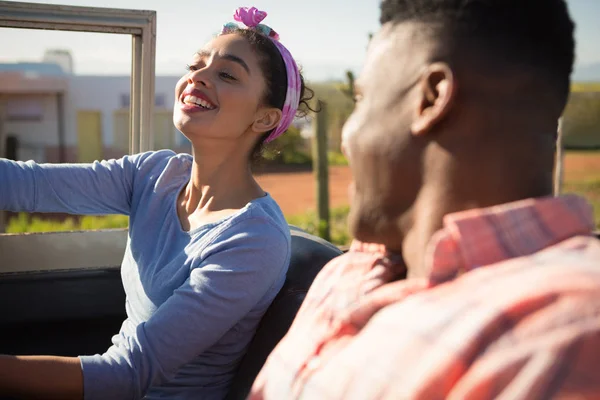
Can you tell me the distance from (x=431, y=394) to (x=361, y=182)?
15.3 inches

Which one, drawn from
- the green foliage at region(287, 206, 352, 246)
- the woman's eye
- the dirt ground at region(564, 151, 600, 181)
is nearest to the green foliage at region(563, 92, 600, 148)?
the dirt ground at region(564, 151, 600, 181)

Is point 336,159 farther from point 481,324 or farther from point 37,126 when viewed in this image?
point 481,324

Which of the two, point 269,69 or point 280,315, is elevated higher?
point 269,69

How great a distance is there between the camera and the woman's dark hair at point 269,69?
6.89 feet

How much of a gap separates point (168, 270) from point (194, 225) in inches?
6.6

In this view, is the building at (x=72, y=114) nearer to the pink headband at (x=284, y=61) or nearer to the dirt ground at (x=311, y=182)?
the dirt ground at (x=311, y=182)

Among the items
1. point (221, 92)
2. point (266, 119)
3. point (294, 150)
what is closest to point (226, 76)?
point (221, 92)

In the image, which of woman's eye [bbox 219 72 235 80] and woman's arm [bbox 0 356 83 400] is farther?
woman's eye [bbox 219 72 235 80]

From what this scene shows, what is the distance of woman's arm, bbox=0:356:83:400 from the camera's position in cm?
160

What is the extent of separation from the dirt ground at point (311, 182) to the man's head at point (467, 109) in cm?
1467

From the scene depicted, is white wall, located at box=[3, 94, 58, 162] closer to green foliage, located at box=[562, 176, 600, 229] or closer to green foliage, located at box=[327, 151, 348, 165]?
green foliage, located at box=[562, 176, 600, 229]

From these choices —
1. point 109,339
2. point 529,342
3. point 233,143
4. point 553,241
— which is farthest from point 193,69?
point 529,342

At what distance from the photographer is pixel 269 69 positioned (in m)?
2.12

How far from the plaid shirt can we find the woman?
0.61 m
